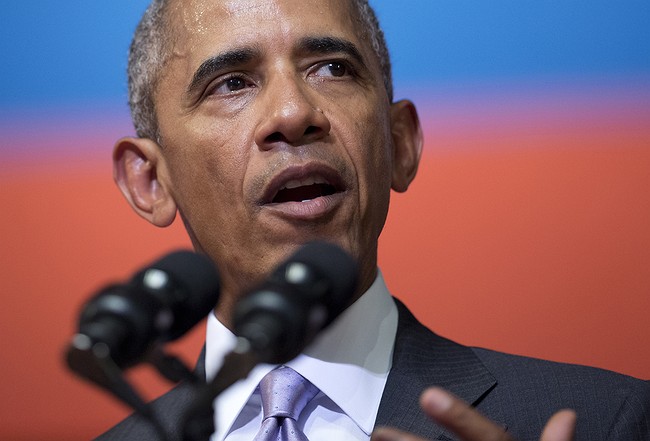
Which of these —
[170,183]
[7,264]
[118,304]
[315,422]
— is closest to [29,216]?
[7,264]

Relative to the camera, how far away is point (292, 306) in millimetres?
818

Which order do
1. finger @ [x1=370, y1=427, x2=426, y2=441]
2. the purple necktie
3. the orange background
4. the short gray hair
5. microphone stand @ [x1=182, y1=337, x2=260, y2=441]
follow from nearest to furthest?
microphone stand @ [x1=182, y1=337, x2=260, y2=441] → finger @ [x1=370, y1=427, x2=426, y2=441] → the purple necktie → the short gray hair → the orange background

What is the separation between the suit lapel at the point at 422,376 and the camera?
1419mm

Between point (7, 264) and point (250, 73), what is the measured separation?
2.67 ft

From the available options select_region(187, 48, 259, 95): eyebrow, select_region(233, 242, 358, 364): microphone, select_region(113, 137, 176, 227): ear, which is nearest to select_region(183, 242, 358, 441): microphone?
select_region(233, 242, 358, 364): microphone

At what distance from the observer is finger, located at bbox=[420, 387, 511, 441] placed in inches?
38.4

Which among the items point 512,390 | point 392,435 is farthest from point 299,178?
point 392,435

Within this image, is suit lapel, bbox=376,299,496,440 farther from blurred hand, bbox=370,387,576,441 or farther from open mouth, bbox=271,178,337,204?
blurred hand, bbox=370,387,576,441

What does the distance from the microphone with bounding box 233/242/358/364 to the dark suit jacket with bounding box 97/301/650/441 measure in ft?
1.82

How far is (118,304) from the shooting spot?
0.85 meters

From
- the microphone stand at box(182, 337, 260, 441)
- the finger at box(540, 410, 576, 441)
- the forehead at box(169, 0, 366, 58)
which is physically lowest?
the finger at box(540, 410, 576, 441)

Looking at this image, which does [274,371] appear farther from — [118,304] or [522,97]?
[522,97]

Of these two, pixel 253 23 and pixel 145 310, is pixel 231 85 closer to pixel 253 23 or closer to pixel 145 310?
pixel 253 23

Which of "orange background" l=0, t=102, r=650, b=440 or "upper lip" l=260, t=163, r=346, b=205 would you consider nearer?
"upper lip" l=260, t=163, r=346, b=205
